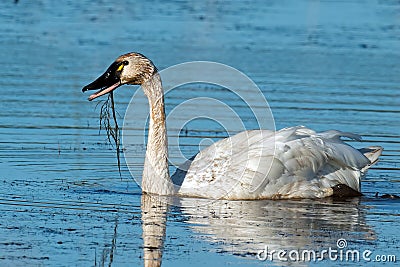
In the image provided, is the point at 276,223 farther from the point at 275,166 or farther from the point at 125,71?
the point at 125,71

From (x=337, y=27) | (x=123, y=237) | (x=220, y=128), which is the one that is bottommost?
(x=337, y=27)

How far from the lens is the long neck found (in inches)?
448

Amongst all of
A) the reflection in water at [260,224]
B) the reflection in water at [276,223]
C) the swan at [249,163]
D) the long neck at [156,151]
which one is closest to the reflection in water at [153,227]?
the reflection in water at [260,224]

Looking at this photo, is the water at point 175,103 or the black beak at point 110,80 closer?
the water at point 175,103

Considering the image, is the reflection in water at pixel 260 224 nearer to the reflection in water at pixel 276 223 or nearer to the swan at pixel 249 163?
the reflection in water at pixel 276 223

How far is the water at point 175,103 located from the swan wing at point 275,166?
0.22 metres

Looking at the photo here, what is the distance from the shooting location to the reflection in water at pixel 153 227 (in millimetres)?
8437

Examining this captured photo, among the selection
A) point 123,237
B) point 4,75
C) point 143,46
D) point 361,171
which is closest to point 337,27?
point 143,46

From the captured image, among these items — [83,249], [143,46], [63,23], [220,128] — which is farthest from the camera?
[63,23]

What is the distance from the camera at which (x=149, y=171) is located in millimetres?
11500

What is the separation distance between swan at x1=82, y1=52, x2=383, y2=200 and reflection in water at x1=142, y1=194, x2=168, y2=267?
1.24ft

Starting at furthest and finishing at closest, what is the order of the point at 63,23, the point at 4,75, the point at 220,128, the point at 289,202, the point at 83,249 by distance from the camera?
the point at 63,23, the point at 4,75, the point at 220,128, the point at 289,202, the point at 83,249

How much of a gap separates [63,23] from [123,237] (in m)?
15.6

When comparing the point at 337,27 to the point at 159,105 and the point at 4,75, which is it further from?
the point at 159,105
